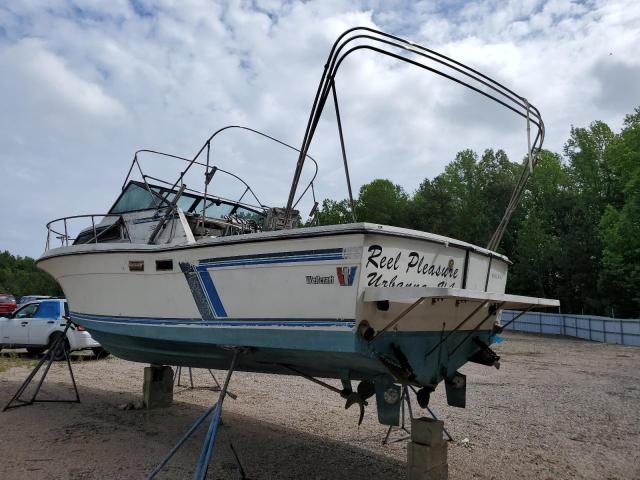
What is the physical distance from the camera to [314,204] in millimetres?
6797

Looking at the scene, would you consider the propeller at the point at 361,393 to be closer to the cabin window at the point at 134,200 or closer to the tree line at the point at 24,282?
the cabin window at the point at 134,200

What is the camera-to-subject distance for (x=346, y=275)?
3648 mm

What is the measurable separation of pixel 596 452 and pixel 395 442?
2.12 metres

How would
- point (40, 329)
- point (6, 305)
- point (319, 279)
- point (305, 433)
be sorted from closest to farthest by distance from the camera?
point (319, 279) < point (305, 433) < point (40, 329) < point (6, 305)

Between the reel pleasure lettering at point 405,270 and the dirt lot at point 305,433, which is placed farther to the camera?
the dirt lot at point 305,433

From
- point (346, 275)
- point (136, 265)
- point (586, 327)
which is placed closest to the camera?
point (346, 275)

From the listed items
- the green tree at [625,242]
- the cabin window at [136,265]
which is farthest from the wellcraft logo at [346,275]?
the green tree at [625,242]

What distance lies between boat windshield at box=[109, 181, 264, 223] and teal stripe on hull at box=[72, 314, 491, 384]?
1.56 metres

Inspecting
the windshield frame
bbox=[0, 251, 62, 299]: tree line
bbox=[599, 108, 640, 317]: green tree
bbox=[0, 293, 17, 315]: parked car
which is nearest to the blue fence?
bbox=[599, 108, 640, 317]: green tree

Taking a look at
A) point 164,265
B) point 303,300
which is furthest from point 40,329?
point 303,300

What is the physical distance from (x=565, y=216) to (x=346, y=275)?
3674 centimetres

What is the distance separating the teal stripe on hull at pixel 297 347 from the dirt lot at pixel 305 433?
96 cm

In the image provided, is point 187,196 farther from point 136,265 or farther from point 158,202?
point 136,265

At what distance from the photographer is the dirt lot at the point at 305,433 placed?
4918 mm
